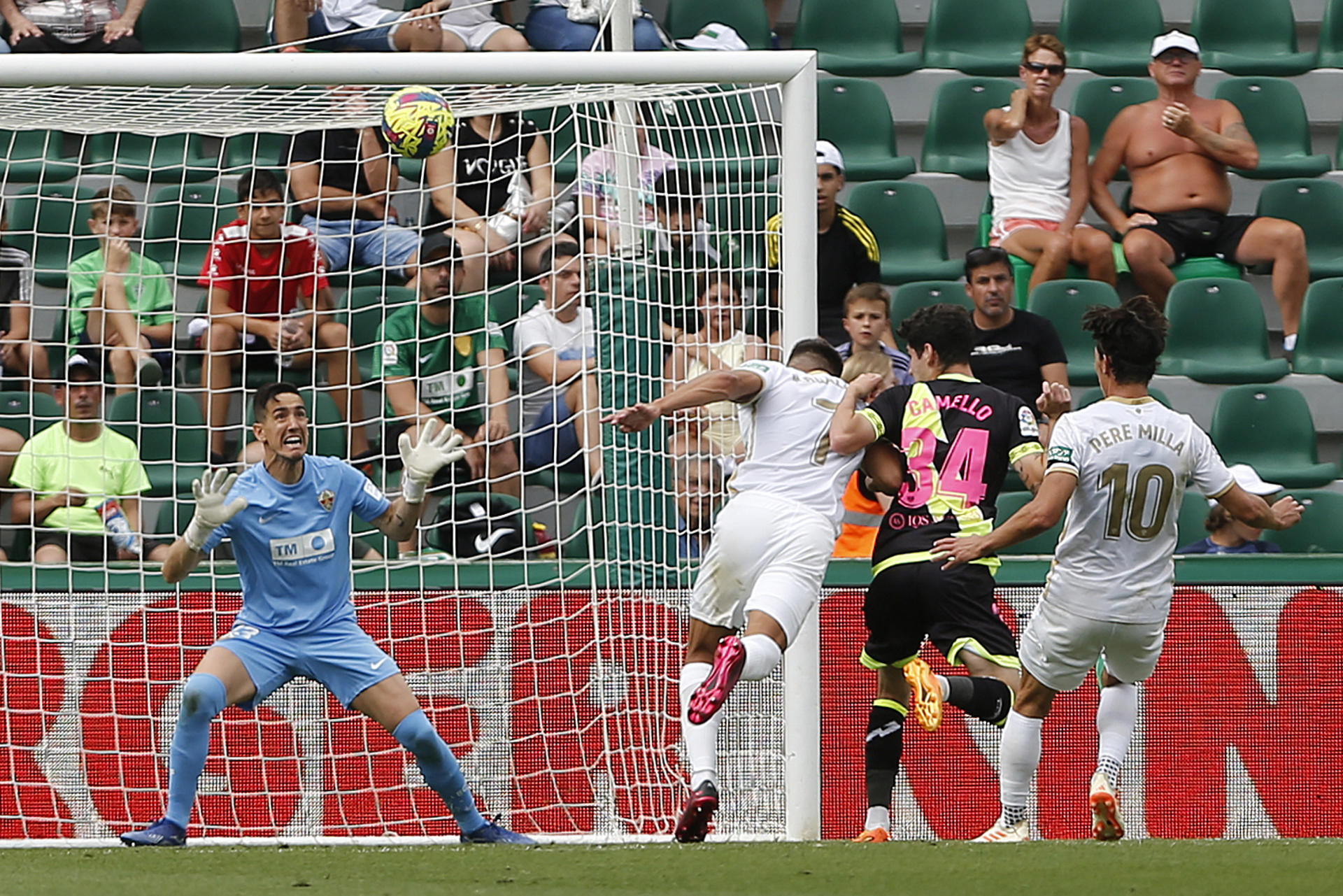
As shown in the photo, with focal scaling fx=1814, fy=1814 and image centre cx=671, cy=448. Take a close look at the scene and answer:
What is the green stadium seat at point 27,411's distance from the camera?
7891mm

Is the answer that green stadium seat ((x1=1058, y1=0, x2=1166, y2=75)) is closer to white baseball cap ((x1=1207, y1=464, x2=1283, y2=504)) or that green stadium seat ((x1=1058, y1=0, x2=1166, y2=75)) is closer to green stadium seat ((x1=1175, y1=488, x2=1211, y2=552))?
green stadium seat ((x1=1175, y1=488, x2=1211, y2=552))

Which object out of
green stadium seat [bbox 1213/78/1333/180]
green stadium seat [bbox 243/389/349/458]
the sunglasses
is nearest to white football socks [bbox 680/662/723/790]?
green stadium seat [bbox 243/389/349/458]

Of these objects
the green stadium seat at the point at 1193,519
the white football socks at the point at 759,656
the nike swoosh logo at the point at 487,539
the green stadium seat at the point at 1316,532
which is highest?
the white football socks at the point at 759,656

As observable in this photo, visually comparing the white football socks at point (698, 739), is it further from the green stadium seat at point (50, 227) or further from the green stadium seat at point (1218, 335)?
the green stadium seat at point (50, 227)

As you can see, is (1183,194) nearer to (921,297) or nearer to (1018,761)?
(921,297)

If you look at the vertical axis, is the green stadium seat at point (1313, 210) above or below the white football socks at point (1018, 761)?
above

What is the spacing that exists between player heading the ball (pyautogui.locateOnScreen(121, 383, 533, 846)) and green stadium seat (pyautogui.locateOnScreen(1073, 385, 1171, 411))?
3.80 meters

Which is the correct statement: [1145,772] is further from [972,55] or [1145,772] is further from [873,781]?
[972,55]

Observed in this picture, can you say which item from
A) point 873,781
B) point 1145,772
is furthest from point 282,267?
point 1145,772

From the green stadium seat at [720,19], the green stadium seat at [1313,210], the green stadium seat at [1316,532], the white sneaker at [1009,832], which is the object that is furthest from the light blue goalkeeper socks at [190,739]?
the green stadium seat at [1313,210]

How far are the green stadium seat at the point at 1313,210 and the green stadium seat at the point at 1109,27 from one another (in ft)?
4.20

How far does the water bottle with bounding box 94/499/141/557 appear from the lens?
24.7 ft

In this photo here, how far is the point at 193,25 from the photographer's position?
10148 mm

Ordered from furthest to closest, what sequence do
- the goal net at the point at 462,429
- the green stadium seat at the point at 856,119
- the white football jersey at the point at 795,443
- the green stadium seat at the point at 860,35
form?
the green stadium seat at the point at 860,35 → the green stadium seat at the point at 856,119 → the goal net at the point at 462,429 → the white football jersey at the point at 795,443
